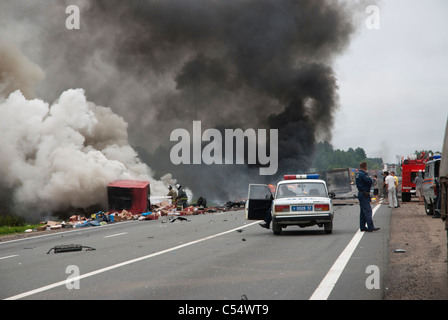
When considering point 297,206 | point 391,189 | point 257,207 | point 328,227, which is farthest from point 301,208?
point 391,189

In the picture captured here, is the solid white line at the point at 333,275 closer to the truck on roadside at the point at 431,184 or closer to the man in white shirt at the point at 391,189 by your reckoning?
the truck on roadside at the point at 431,184

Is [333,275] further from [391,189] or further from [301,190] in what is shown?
[391,189]

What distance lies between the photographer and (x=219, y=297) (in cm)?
748

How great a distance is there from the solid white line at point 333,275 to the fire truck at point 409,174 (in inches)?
995

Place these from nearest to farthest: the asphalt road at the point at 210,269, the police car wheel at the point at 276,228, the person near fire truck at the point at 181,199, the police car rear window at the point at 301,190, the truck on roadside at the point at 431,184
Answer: the asphalt road at the point at 210,269 → the police car wheel at the point at 276,228 → the police car rear window at the point at 301,190 → the truck on roadside at the point at 431,184 → the person near fire truck at the point at 181,199

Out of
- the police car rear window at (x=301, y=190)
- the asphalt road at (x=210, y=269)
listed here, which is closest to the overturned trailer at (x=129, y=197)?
the asphalt road at (x=210, y=269)

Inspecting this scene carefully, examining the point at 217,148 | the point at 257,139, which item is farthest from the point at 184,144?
the point at 257,139

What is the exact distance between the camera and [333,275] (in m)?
9.13

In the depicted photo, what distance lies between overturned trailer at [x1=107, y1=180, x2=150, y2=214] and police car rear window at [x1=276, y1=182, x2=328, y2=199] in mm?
20442

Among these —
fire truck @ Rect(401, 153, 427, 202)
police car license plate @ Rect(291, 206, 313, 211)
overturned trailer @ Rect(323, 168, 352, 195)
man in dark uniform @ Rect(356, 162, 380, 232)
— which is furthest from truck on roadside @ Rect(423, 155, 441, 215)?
overturned trailer @ Rect(323, 168, 352, 195)

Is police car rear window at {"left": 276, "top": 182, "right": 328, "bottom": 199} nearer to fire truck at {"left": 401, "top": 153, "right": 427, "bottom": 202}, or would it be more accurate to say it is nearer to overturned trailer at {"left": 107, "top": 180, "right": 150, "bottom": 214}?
overturned trailer at {"left": 107, "top": 180, "right": 150, "bottom": 214}

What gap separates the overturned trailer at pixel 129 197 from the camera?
36.9 m

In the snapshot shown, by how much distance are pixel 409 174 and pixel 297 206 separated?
913 inches

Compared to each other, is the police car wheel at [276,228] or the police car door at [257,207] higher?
the police car door at [257,207]
